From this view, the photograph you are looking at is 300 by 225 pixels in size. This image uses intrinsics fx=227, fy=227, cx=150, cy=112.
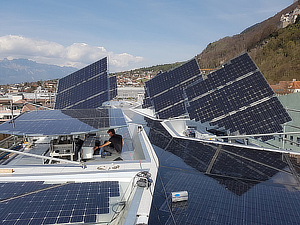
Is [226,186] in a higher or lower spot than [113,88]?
lower

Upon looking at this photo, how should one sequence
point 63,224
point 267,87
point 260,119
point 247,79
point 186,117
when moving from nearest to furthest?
point 63,224 → point 260,119 → point 267,87 → point 247,79 → point 186,117

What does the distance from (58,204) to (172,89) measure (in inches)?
827

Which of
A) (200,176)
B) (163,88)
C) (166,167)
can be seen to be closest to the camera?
(200,176)

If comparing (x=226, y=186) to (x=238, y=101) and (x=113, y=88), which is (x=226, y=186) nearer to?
(x=238, y=101)

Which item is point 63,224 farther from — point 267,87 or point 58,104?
point 58,104

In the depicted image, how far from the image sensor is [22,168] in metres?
8.55

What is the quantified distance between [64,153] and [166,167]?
4.32m

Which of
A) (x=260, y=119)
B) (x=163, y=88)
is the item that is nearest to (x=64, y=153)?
(x=260, y=119)

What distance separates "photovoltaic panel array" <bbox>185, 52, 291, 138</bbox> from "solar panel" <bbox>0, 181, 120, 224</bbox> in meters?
10.9

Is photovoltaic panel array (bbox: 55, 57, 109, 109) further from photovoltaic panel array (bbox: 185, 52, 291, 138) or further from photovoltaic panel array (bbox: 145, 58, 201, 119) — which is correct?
photovoltaic panel array (bbox: 185, 52, 291, 138)

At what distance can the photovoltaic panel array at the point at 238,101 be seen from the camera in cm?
1505

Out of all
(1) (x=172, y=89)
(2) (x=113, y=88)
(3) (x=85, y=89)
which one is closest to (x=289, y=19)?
(1) (x=172, y=89)

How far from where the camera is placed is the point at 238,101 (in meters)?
16.8

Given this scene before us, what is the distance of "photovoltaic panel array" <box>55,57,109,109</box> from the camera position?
2214 cm
